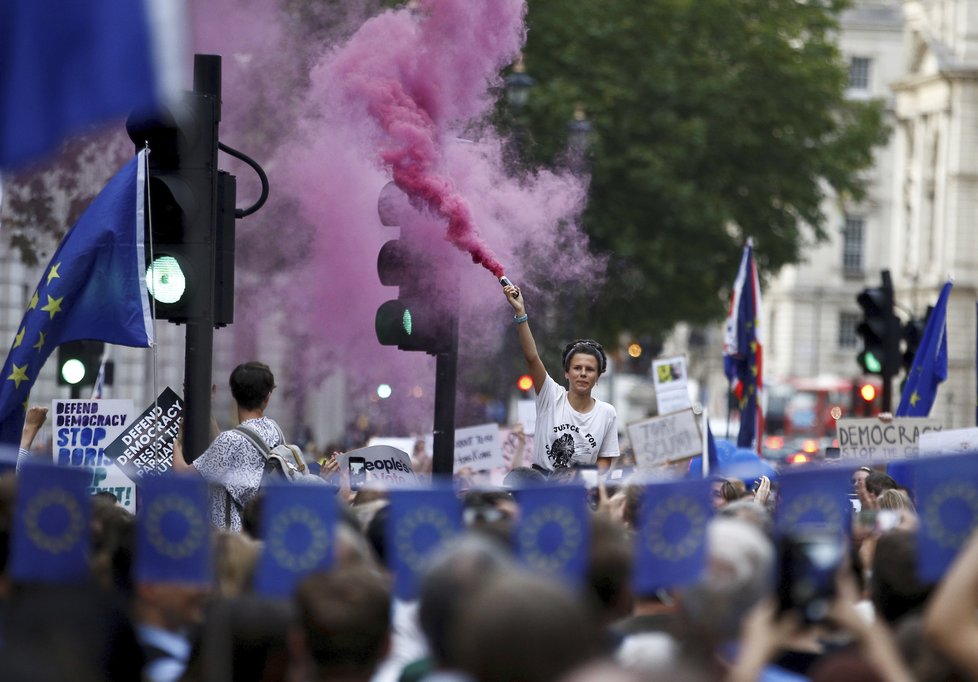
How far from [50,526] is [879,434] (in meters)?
9.38

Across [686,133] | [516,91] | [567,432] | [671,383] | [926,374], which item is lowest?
[567,432]

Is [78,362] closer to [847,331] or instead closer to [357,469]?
[357,469]

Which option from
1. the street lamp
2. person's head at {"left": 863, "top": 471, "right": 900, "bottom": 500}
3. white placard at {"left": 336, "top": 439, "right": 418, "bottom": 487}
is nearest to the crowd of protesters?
person's head at {"left": 863, "top": 471, "right": 900, "bottom": 500}

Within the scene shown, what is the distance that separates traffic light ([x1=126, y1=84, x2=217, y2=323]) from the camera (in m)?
9.30

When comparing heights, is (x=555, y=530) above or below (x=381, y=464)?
above

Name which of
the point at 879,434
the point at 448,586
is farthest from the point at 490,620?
the point at 879,434

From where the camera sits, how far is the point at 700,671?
163 inches

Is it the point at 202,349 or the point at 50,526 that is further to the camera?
the point at 202,349

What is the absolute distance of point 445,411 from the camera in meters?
10.4

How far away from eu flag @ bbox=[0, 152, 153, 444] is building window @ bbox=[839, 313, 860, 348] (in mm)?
90008

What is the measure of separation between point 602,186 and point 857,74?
6486cm

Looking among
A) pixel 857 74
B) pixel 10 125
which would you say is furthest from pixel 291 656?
pixel 857 74

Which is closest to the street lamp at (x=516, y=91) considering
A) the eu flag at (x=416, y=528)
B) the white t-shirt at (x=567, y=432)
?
the white t-shirt at (x=567, y=432)

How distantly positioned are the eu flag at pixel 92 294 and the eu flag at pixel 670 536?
470 centimetres
